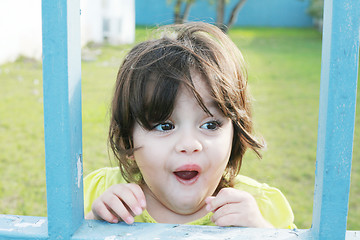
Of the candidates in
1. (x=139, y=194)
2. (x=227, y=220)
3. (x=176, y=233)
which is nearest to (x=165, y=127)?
(x=139, y=194)

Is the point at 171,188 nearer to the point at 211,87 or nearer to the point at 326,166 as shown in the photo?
the point at 211,87

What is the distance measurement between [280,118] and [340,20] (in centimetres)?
459

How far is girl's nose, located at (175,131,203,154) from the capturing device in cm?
114

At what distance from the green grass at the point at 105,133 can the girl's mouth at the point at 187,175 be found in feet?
1.87

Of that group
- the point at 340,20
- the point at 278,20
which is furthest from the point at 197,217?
the point at 278,20

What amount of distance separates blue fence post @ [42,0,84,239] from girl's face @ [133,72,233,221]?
362 mm

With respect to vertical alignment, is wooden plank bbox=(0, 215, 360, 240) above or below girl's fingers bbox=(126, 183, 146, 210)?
above

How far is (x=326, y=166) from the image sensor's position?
0.76m

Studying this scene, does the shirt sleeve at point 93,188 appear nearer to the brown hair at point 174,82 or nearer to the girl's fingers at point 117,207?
the brown hair at point 174,82

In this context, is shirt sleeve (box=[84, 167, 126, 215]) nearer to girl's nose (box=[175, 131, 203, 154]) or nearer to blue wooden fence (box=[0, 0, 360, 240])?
girl's nose (box=[175, 131, 203, 154])

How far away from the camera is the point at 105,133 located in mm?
4461

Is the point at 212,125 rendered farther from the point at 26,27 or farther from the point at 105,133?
the point at 26,27

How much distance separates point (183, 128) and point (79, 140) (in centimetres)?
38

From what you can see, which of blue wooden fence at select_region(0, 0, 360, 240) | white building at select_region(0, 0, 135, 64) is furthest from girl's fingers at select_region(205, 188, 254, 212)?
white building at select_region(0, 0, 135, 64)
